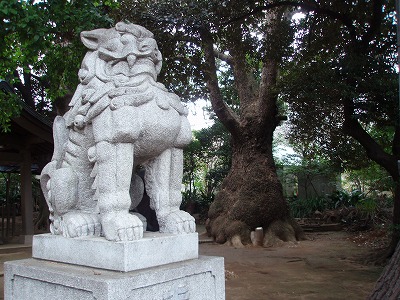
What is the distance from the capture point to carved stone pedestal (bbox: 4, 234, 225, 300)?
204 centimetres

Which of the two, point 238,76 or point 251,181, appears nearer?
point 251,181

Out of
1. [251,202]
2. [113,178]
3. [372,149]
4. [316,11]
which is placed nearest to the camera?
[113,178]

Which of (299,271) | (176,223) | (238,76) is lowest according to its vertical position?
(299,271)

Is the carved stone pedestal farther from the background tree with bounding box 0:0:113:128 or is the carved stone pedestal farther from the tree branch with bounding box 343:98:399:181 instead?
the tree branch with bounding box 343:98:399:181

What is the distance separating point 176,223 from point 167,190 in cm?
23

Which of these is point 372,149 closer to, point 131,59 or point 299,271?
point 299,271

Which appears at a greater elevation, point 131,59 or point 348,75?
point 348,75

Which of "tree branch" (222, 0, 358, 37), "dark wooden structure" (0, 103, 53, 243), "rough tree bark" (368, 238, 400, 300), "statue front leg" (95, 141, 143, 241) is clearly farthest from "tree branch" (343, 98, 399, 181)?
"dark wooden structure" (0, 103, 53, 243)

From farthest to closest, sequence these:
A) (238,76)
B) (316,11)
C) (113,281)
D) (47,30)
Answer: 1. (238,76)
2. (316,11)
3. (47,30)
4. (113,281)

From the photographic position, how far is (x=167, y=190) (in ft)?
8.62

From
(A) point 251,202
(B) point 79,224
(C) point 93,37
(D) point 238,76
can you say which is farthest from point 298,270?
(D) point 238,76

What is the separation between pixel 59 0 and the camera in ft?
14.8

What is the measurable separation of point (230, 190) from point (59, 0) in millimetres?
7762

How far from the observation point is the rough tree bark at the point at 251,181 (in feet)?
34.2
